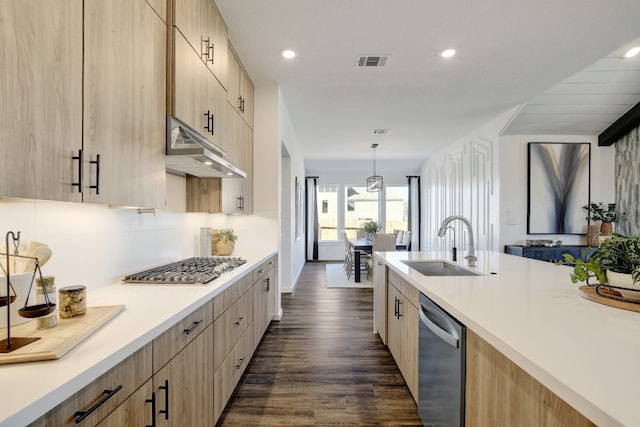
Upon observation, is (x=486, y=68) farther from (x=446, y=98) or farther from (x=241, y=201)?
(x=241, y=201)

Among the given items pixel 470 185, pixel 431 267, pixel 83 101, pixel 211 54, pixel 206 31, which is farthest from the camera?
pixel 470 185

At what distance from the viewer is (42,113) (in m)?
0.93

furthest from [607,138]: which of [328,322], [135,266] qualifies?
[135,266]

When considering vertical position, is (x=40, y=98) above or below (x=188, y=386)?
above

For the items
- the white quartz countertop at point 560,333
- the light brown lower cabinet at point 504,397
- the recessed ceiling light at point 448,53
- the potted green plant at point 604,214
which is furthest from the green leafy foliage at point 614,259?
the potted green plant at point 604,214

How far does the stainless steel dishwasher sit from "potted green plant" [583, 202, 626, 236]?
453 centimetres

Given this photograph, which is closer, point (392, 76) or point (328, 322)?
point (392, 76)

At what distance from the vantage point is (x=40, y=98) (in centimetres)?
92

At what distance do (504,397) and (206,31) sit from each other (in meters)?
2.48

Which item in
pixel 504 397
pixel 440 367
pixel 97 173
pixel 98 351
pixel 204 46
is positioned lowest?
pixel 440 367

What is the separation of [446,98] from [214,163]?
3.23 meters

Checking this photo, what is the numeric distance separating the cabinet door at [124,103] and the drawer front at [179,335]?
57 centimetres

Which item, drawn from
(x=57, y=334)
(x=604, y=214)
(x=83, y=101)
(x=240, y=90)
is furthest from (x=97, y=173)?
(x=604, y=214)

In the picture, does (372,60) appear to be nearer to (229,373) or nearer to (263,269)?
(263,269)
